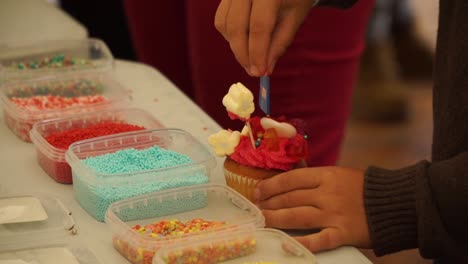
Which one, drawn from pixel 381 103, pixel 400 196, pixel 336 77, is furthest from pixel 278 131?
pixel 381 103

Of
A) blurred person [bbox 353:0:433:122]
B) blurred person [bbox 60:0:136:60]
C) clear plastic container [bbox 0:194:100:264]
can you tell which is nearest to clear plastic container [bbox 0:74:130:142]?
clear plastic container [bbox 0:194:100:264]

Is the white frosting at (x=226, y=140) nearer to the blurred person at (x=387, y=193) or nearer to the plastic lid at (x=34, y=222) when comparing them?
the blurred person at (x=387, y=193)

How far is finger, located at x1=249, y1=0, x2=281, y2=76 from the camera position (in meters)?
1.23

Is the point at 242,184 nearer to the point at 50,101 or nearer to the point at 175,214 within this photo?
the point at 175,214

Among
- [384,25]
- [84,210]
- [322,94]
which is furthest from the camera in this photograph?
[384,25]

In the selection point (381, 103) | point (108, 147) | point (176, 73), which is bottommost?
point (381, 103)

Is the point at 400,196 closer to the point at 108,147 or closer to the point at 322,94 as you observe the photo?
the point at 108,147

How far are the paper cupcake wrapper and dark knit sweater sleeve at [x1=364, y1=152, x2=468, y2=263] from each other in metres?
0.17

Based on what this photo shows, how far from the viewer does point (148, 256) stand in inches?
40.0

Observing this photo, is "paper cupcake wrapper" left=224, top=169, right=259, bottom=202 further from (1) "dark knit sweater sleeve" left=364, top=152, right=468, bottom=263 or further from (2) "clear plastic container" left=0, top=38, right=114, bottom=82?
(2) "clear plastic container" left=0, top=38, right=114, bottom=82

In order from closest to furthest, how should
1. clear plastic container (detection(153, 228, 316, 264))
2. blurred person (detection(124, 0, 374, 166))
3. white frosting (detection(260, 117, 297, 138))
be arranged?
clear plastic container (detection(153, 228, 316, 264)) → white frosting (detection(260, 117, 297, 138)) → blurred person (detection(124, 0, 374, 166))

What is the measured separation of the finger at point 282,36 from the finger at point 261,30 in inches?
0.5

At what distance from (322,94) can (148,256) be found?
0.97 m

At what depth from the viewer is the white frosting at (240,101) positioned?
123 cm
